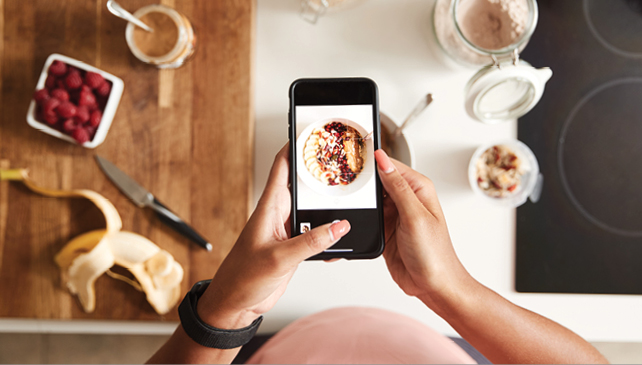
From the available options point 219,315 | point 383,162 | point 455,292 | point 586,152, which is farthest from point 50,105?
point 586,152

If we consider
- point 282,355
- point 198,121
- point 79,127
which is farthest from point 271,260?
point 79,127

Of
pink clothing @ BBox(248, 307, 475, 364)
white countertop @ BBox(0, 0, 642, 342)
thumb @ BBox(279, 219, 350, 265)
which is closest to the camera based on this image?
thumb @ BBox(279, 219, 350, 265)

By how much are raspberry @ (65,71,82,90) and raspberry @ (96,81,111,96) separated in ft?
0.10

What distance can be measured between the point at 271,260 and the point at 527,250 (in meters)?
0.53

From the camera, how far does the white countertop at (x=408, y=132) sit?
27.1 inches

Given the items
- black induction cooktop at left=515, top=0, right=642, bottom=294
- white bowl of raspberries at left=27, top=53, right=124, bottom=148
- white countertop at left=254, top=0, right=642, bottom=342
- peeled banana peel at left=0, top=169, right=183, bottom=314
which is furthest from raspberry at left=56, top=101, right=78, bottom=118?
black induction cooktop at left=515, top=0, right=642, bottom=294

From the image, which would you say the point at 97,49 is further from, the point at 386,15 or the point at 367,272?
the point at 367,272

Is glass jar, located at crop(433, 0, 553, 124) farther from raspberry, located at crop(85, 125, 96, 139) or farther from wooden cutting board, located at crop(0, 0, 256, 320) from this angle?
raspberry, located at crop(85, 125, 96, 139)

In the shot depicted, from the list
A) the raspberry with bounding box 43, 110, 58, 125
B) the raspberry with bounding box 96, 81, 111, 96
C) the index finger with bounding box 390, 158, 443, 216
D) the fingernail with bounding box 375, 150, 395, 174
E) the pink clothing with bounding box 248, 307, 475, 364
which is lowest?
the pink clothing with bounding box 248, 307, 475, 364

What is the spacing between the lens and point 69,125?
0.62 metres

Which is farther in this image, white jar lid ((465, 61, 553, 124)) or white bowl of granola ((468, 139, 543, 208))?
white bowl of granola ((468, 139, 543, 208))

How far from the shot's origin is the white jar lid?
1.74 ft

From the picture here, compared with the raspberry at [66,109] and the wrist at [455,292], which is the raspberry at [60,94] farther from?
the wrist at [455,292]

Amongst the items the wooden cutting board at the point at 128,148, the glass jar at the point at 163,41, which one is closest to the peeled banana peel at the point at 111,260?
the wooden cutting board at the point at 128,148
